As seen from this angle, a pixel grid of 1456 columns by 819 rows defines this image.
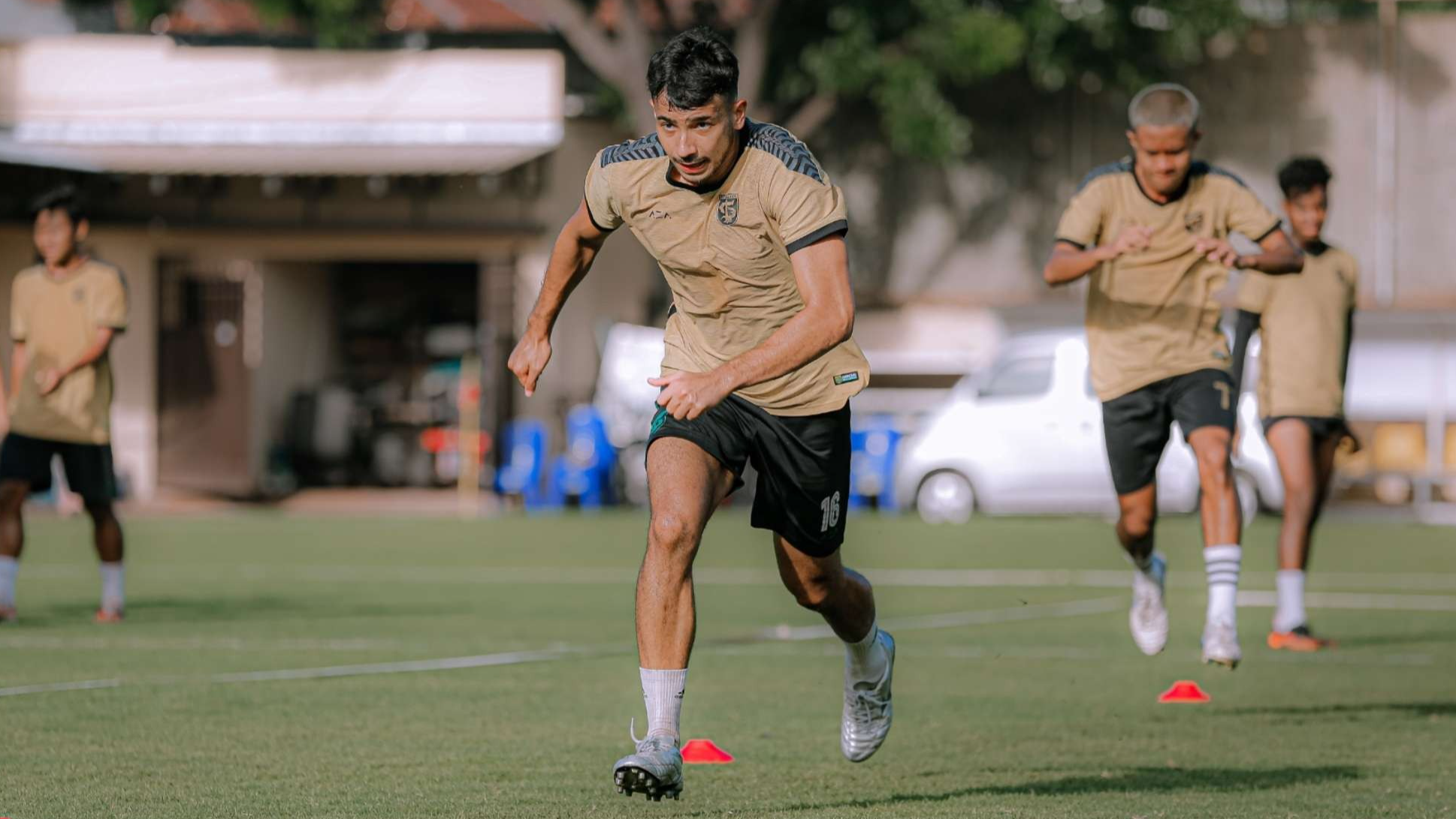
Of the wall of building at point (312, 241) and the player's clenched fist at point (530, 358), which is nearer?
the player's clenched fist at point (530, 358)

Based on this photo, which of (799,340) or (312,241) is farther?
(312,241)

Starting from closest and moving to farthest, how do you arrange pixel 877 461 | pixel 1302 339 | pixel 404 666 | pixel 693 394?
pixel 693 394 < pixel 404 666 < pixel 1302 339 < pixel 877 461

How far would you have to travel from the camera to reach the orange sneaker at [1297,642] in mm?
10898

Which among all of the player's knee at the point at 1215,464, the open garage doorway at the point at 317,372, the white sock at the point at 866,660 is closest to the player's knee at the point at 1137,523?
the player's knee at the point at 1215,464

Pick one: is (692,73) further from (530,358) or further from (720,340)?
(530,358)

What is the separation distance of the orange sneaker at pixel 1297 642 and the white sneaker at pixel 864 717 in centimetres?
467

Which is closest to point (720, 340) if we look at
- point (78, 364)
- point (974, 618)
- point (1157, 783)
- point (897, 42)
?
point (1157, 783)

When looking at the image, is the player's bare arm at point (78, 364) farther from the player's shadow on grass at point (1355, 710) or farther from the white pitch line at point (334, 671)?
the player's shadow on grass at point (1355, 710)

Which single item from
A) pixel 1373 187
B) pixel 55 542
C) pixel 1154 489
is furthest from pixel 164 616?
pixel 1373 187

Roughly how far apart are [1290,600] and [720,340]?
223 inches

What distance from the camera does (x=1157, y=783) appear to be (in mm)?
6648

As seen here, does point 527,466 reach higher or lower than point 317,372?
lower

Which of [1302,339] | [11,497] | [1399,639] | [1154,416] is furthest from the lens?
[1399,639]

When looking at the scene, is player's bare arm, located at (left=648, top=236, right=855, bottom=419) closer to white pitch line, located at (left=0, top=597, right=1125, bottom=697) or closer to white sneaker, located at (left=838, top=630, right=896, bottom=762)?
white sneaker, located at (left=838, top=630, right=896, bottom=762)
